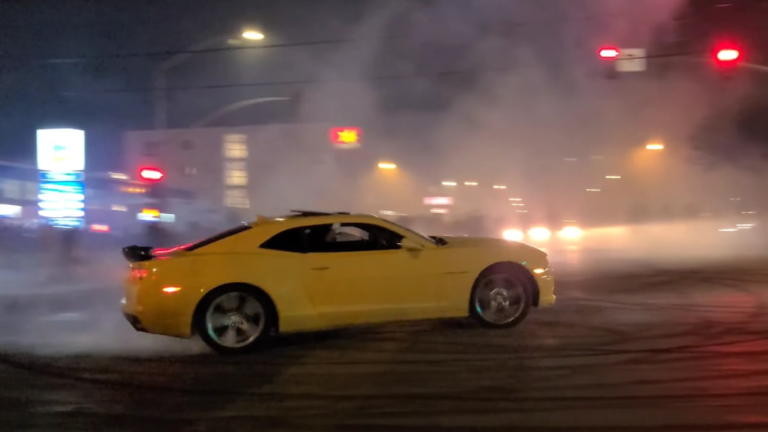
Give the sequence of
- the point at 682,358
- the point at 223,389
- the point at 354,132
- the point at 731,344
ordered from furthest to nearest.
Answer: the point at 354,132, the point at 731,344, the point at 682,358, the point at 223,389

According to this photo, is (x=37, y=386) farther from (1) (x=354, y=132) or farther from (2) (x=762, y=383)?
(1) (x=354, y=132)

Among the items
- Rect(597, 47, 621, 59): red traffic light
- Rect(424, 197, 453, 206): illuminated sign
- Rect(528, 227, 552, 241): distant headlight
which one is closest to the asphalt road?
Rect(597, 47, 621, 59): red traffic light

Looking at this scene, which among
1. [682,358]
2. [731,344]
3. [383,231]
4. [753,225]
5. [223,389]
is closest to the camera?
[223,389]

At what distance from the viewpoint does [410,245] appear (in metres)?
8.39

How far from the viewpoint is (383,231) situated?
27.8 feet

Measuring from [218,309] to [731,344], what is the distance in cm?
458

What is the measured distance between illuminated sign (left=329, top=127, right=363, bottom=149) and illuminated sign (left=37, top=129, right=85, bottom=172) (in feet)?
25.6

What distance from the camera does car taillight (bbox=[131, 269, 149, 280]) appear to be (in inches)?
308

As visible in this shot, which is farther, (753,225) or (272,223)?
(753,225)

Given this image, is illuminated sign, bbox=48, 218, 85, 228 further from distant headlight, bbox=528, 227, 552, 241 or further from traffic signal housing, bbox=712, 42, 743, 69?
traffic signal housing, bbox=712, 42, 743, 69

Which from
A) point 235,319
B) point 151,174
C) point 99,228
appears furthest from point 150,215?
point 235,319

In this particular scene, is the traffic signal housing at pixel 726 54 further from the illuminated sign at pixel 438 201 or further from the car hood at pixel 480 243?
the illuminated sign at pixel 438 201

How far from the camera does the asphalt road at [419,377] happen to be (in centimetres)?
563

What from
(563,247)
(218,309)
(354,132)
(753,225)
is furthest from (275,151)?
(218,309)
